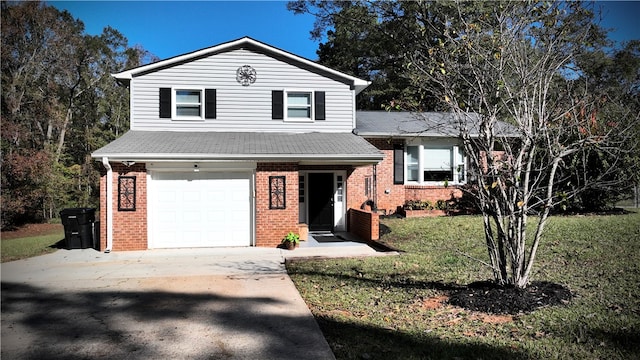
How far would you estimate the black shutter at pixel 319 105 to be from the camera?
47.5 ft

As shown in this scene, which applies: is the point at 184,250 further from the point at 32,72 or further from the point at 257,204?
the point at 32,72

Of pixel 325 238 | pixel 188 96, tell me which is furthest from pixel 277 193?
pixel 188 96

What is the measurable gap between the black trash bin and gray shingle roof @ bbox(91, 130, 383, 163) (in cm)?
195

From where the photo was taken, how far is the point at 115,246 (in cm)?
1134

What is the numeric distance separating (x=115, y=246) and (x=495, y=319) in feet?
32.0

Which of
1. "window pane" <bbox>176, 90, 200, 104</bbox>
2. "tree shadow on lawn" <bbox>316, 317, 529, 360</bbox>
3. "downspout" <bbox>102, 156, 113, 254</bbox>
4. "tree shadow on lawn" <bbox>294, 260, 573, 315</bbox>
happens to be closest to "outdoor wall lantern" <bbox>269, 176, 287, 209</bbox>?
"downspout" <bbox>102, 156, 113, 254</bbox>

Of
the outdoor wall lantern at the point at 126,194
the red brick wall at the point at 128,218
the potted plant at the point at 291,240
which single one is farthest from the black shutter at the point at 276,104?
the outdoor wall lantern at the point at 126,194

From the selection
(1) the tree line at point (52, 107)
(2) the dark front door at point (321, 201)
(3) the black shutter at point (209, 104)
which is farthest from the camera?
(1) the tree line at point (52, 107)

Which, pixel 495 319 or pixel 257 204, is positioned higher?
pixel 257 204

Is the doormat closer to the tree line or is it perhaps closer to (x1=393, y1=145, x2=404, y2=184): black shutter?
(x1=393, y1=145, x2=404, y2=184): black shutter

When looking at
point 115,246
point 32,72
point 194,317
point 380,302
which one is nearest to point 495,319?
point 380,302

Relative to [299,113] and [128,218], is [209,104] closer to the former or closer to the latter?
[299,113]

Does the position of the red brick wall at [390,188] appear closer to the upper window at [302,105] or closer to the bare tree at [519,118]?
the upper window at [302,105]

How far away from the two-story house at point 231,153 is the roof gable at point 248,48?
0.11 feet
